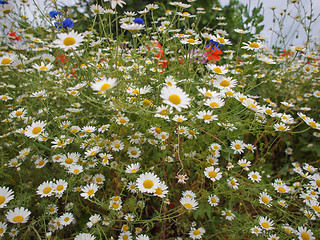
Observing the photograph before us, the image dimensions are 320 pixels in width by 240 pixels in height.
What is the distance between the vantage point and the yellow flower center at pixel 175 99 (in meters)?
0.93

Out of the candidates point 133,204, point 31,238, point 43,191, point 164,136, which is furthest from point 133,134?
point 31,238

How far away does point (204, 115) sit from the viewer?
55.2 inches

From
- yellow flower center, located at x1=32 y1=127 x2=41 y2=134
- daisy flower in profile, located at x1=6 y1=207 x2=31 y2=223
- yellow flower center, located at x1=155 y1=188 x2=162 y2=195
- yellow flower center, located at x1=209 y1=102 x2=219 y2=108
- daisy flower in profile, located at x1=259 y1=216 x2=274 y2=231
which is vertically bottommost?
daisy flower in profile, located at x1=259 y1=216 x2=274 y2=231

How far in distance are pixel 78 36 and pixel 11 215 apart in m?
0.98

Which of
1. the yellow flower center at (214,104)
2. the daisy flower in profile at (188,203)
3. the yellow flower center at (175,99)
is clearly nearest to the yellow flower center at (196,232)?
the daisy flower in profile at (188,203)

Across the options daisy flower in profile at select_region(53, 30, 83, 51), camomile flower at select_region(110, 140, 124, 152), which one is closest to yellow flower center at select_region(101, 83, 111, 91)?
daisy flower in profile at select_region(53, 30, 83, 51)

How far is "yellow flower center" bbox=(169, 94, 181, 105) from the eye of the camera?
3.07 feet

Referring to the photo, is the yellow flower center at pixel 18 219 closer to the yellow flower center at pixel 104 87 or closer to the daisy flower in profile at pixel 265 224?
the yellow flower center at pixel 104 87

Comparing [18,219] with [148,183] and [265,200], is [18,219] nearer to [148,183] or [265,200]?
[148,183]

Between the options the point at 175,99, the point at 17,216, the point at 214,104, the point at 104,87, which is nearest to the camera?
the point at 175,99

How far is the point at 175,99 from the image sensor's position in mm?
952

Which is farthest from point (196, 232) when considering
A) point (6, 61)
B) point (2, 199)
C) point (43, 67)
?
point (6, 61)

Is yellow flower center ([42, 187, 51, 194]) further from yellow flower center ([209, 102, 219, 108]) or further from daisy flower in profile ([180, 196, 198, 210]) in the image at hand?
yellow flower center ([209, 102, 219, 108])

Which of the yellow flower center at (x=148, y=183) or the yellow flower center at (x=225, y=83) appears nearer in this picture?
the yellow flower center at (x=148, y=183)
